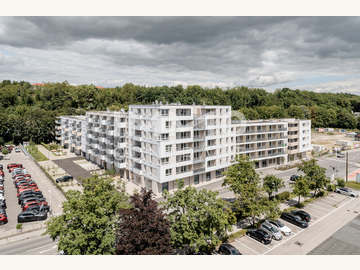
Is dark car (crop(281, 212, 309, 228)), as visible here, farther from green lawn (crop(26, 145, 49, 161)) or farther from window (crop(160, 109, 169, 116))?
green lawn (crop(26, 145, 49, 161))

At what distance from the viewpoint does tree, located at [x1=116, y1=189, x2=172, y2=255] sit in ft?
70.1

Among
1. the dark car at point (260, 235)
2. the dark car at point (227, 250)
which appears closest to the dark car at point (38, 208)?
the dark car at point (227, 250)

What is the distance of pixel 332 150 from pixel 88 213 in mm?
98696

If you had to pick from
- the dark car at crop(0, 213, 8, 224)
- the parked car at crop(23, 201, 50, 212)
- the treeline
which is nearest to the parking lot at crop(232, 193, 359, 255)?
the parked car at crop(23, 201, 50, 212)

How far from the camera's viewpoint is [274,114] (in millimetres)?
141250

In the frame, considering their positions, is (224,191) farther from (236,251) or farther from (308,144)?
(308,144)

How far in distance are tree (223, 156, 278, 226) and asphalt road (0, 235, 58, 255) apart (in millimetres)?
24506

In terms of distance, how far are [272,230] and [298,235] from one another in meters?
3.85

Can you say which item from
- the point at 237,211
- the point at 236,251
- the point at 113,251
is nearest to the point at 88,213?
the point at 113,251

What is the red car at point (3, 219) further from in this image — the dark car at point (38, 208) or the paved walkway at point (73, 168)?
the paved walkway at point (73, 168)

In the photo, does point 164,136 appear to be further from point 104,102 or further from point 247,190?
point 104,102

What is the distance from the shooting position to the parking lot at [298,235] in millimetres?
29922

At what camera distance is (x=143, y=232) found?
21.9m

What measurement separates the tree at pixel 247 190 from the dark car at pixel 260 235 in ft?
7.14
